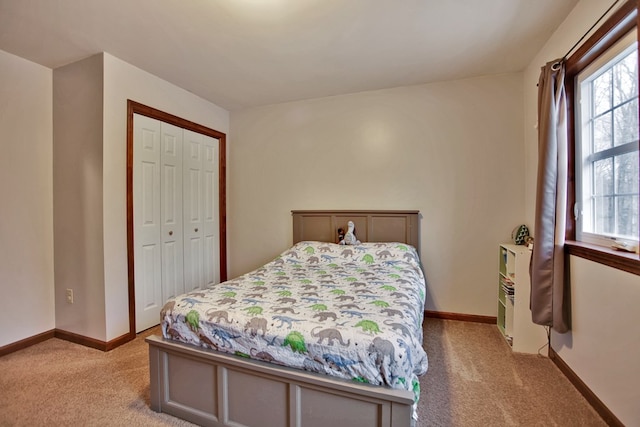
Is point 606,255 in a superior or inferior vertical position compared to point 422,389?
superior

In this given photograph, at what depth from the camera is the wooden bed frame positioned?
121 centimetres

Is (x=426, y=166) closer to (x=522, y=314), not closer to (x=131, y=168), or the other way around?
(x=522, y=314)

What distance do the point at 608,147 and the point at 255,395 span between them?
2411 mm

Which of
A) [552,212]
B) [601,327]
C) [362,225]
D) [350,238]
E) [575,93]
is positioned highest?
[575,93]

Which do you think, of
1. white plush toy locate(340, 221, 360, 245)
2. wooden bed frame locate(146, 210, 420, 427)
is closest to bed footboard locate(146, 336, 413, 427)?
wooden bed frame locate(146, 210, 420, 427)

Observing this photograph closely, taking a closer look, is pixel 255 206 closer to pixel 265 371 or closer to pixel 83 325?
pixel 83 325

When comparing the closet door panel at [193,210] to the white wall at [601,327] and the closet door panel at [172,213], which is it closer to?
the closet door panel at [172,213]

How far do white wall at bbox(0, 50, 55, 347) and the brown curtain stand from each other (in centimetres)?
391

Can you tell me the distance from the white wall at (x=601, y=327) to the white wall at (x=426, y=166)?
77cm

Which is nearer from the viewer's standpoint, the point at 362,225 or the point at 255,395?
the point at 255,395

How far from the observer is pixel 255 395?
1437 mm

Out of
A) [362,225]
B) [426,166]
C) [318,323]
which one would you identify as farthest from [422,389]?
[426,166]

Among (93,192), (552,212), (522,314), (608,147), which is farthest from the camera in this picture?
(93,192)

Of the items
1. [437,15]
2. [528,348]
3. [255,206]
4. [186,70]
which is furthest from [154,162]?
[528,348]
